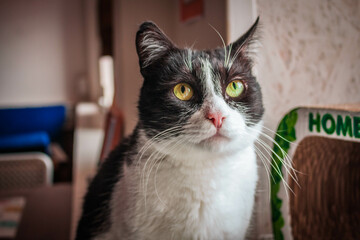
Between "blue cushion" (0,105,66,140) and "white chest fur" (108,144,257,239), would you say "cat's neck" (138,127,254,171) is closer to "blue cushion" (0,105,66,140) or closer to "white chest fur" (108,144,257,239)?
"white chest fur" (108,144,257,239)

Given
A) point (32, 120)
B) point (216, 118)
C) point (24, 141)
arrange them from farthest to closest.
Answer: point (32, 120), point (24, 141), point (216, 118)

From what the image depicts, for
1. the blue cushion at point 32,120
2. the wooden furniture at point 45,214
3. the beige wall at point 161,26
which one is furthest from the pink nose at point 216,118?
the blue cushion at point 32,120

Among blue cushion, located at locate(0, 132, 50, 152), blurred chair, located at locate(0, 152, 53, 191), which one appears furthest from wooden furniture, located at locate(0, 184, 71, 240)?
blue cushion, located at locate(0, 132, 50, 152)

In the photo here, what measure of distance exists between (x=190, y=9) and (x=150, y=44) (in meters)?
0.10

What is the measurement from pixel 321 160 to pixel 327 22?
0.24 meters

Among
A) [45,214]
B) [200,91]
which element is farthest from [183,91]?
[45,214]

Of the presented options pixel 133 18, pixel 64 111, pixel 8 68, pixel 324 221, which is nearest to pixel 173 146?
pixel 133 18

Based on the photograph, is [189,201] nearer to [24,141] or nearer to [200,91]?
[200,91]

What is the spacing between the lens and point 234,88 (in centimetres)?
39

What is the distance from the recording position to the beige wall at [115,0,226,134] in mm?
413

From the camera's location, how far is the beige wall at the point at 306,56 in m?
0.46

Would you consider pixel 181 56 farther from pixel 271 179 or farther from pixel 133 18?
pixel 271 179

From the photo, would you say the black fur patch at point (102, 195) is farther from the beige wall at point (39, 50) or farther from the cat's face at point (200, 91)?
the beige wall at point (39, 50)

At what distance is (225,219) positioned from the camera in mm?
429
